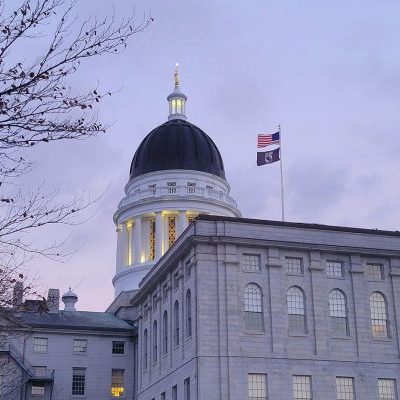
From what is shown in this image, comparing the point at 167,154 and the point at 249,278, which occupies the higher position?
the point at 167,154

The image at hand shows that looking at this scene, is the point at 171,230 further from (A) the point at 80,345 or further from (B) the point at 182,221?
(A) the point at 80,345

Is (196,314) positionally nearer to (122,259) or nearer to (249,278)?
(249,278)

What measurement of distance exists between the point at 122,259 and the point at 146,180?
893 cm

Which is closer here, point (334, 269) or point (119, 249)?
point (334, 269)

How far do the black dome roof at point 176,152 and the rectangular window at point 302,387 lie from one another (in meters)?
39.7

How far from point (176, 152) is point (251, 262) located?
3663 cm

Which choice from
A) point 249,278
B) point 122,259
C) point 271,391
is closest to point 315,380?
point 271,391

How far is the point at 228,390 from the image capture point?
49094 millimetres

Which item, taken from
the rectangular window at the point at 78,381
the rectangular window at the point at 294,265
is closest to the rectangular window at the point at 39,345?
the rectangular window at the point at 78,381

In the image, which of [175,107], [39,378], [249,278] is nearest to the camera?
[249,278]

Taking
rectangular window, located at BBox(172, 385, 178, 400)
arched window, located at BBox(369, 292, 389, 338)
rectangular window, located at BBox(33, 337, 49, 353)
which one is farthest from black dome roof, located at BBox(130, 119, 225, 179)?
arched window, located at BBox(369, 292, 389, 338)

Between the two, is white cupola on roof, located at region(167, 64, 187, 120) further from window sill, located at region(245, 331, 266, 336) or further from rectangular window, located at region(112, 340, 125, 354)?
window sill, located at region(245, 331, 266, 336)

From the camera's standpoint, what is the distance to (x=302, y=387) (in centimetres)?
5081

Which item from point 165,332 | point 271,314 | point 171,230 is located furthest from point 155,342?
point 171,230
